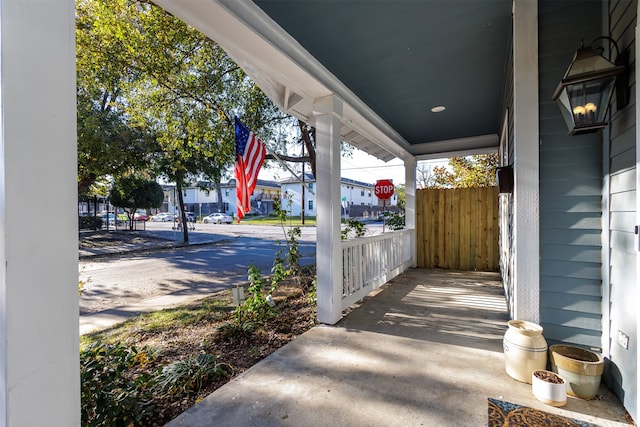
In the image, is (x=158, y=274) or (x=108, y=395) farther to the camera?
(x=158, y=274)

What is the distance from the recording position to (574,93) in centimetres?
193

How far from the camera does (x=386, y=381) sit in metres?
2.28

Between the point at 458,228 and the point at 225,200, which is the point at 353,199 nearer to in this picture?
the point at 225,200

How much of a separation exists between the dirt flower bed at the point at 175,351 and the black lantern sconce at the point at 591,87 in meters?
2.94

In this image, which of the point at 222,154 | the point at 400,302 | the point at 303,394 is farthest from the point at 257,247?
the point at 303,394

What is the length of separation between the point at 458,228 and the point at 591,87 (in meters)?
4.68

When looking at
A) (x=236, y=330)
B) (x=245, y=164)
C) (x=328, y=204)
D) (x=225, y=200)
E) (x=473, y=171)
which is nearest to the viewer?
(x=236, y=330)

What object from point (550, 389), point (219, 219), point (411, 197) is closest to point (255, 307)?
point (550, 389)

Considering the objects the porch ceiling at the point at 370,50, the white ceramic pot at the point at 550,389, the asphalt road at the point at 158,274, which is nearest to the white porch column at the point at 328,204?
the porch ceiling at the point at 370,50

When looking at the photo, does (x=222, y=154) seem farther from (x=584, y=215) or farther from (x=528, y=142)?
(x=584, y=215)

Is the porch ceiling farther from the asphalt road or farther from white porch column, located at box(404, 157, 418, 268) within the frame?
the asphalt road

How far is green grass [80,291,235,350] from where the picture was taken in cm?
339

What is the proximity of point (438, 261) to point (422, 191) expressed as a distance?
4.91 ft

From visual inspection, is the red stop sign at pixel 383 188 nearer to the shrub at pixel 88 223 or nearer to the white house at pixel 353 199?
the shrub at pixel 88 223
